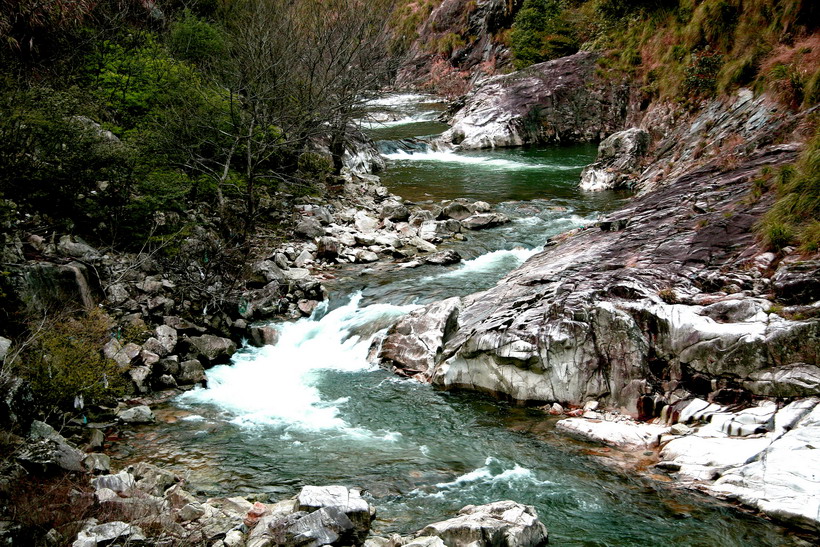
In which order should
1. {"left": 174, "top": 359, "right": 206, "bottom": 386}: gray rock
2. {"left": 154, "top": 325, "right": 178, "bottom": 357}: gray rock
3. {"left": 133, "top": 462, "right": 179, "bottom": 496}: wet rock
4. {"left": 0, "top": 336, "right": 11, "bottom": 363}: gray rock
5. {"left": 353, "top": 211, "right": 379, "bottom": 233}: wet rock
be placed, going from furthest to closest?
1. {"left": 353, "top": 211, "right": 379, "bottom": 233}: wet rock
2. {"left": 154, "top": 325, "right": 178, "bottom": 357}: gray rock
3. {"left": 174, "top": 359, "right": 206, "bottom": 386}: gray rock
4. {"left": 0, "top": 336, "right": 11, "bottom": 363}: gray rock
5. {"left": 133, "top": 462, "right": 179, "bottom": 496}: wet rock

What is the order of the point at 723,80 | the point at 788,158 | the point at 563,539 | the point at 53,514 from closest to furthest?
the point at 53,514
the point at 563,539
the point at 788,158
the point at 723,80

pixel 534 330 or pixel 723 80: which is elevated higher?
pixel 723 80

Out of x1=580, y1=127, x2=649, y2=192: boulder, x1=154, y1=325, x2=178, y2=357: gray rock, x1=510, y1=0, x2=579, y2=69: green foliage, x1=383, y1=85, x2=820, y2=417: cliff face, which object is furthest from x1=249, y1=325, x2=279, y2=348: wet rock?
x1=510, y1=0, x2=579, y2=69: green foliage

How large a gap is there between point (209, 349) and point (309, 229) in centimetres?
559

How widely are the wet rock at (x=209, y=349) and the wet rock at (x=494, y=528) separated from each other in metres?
5.54

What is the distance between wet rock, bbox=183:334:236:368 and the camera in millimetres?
9547

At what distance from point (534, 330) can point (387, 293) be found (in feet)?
13.6

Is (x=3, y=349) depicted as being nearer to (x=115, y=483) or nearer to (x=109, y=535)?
(x=115, y=483)

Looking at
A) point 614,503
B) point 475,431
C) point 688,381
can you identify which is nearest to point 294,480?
point 475,431

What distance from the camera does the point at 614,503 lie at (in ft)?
19.5

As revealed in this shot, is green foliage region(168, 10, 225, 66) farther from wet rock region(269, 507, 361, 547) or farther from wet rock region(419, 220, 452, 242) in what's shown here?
wet rock region(269, 507, 361, 547)

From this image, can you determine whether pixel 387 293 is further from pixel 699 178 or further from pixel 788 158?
pixel 788 158

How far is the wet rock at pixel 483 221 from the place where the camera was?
15.8 metres

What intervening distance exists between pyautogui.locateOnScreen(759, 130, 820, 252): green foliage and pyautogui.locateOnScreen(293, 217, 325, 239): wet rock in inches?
377
